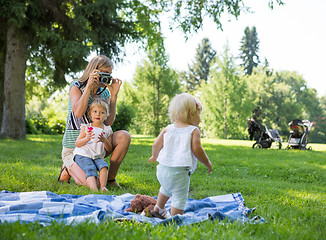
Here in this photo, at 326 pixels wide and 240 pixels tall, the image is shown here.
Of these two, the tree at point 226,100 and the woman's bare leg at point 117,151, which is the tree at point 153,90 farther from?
the woman's bare leg at point 117,151

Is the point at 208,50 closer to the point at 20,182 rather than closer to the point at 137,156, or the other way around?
the point at 137,156

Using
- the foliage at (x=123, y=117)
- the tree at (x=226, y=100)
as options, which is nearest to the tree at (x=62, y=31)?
the foliage at (x=123, y=117)

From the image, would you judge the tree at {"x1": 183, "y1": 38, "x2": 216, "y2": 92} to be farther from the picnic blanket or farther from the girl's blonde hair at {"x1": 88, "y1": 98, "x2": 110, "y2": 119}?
the picnic blanket

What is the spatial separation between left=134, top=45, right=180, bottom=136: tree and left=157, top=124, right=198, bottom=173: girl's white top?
2394cm

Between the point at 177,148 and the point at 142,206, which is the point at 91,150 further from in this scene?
the point at 177,148

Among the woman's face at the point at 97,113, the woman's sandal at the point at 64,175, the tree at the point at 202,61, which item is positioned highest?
the tree at the point at 202,61

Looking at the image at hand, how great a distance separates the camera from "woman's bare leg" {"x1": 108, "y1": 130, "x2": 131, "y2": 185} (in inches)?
170

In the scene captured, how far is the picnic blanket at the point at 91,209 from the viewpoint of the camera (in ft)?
8.35

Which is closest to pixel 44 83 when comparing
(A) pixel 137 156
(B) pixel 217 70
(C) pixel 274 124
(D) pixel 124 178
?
(A) pixel 137 156

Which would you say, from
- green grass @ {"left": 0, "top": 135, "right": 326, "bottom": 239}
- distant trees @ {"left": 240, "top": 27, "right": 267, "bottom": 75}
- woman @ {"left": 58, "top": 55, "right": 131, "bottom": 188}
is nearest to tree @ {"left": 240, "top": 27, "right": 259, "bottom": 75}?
distant trees @ {"left": 240, "top": 27, "right": 267, "bottom": 75}

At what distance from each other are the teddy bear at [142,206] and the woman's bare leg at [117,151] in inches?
49.2

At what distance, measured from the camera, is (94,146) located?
4.12 metres

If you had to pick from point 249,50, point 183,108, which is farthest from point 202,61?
point 183,108

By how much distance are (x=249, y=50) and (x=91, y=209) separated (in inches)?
1970
